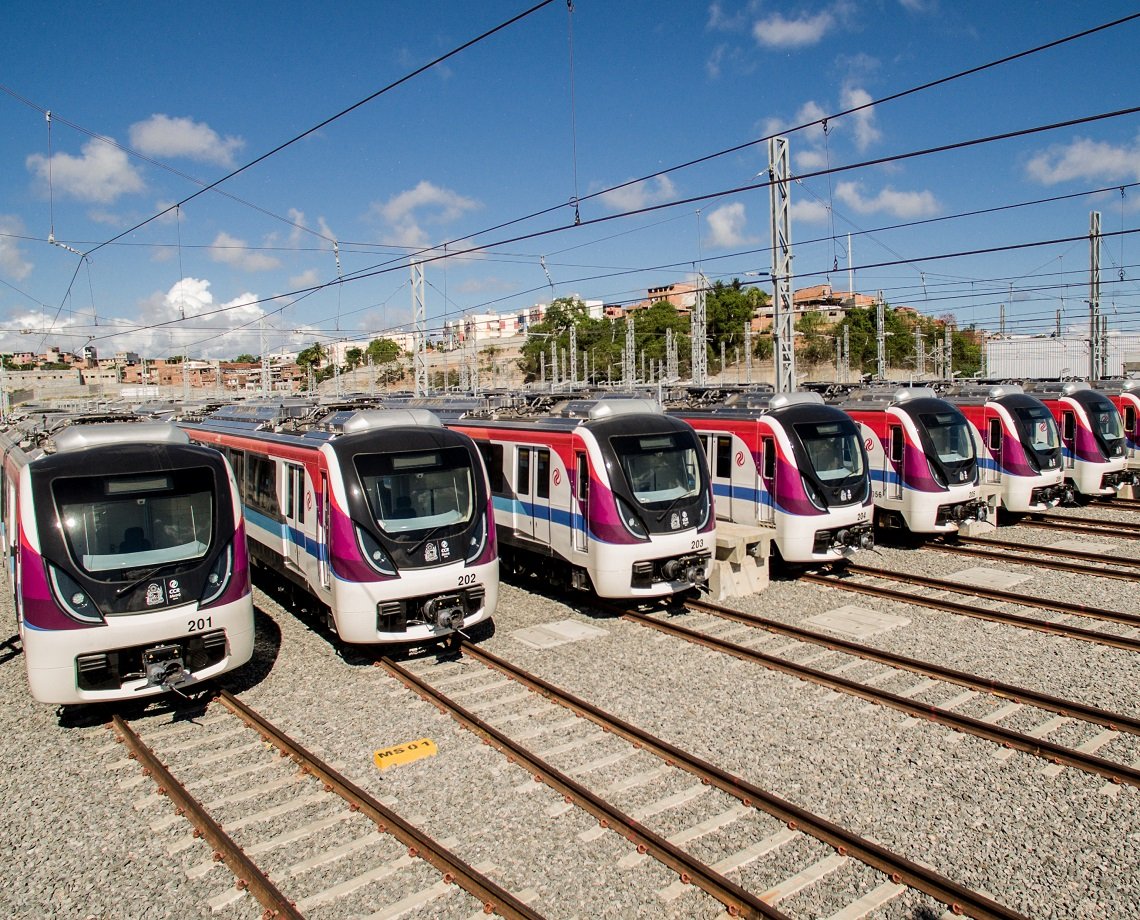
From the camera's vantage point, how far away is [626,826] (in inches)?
252

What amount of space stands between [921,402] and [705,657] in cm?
851

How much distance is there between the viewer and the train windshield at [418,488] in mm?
10016

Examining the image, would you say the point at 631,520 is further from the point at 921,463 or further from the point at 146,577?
the point at 921,463

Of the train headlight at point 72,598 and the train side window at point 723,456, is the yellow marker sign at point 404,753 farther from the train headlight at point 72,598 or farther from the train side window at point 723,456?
the train side window at point 723,456

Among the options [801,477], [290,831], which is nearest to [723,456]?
[801,477]

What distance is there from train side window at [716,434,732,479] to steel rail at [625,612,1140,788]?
4.60 meters

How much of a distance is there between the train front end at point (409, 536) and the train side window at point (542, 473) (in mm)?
Result: 2499

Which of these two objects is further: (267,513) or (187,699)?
(267,513)

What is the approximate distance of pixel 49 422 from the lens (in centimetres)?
1408

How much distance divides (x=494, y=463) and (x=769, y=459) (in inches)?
184

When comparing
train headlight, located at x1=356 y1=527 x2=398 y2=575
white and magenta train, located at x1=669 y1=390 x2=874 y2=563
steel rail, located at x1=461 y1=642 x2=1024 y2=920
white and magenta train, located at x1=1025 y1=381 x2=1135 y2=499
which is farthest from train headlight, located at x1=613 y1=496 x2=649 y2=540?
white and magenta train, located at x1=1025 y1=381 x2=1135 y2=499

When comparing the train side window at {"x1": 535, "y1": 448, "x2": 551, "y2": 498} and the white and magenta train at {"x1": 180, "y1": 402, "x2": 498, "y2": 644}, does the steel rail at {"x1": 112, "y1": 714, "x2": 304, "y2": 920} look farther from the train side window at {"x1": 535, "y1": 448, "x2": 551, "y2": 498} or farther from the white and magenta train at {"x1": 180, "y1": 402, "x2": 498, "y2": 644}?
the train side window at {"x1": 535, "y1": 448, "x2": 551, "y2": 498}

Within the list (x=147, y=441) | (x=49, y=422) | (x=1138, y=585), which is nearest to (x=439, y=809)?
(x=147, y=441)

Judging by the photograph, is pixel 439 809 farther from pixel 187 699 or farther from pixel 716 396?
pixel 716 396
